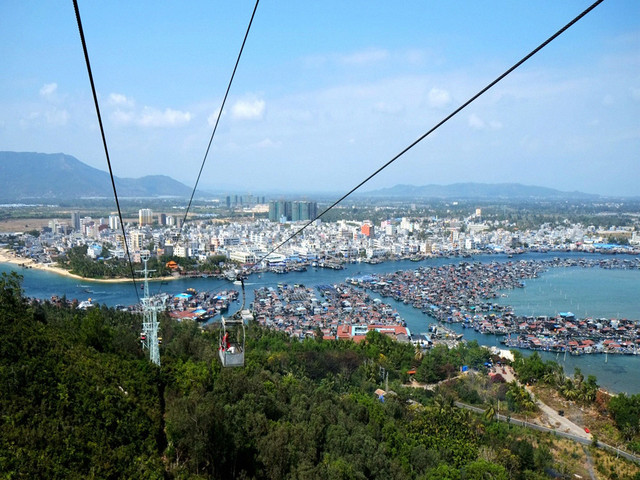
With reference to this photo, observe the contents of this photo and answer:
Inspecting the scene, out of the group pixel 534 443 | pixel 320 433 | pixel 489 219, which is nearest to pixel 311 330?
pixel 534 443

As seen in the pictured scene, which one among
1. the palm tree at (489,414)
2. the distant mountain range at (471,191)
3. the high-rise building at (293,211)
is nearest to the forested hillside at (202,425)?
the palm tree at (489,414)

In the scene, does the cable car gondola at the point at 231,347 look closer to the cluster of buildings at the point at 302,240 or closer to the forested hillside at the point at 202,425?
the forested hillside at the point at 202,425

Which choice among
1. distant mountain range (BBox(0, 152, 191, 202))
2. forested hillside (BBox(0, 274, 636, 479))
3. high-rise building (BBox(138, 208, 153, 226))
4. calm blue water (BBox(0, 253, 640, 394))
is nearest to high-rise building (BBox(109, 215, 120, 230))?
high-rise building (BBox(138, 208, 153, 226))

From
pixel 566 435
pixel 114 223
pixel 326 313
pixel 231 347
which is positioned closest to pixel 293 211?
pixel 114 223

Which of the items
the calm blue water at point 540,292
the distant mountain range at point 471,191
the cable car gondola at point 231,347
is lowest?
the calm blue water at point 540,292

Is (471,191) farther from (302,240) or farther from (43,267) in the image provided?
(43,267)

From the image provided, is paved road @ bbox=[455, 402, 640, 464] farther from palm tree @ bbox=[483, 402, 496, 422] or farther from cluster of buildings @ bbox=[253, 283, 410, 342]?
cluster of buildings @ bbox=[253, 283, 410, 342]
